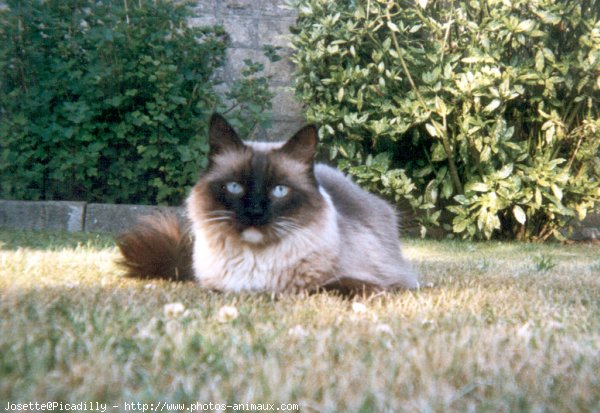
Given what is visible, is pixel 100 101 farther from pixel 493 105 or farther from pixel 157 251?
pixel 493 105

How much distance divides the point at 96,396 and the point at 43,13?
16.6 ft

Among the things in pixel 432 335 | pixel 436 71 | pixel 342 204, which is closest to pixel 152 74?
pixel 436 71

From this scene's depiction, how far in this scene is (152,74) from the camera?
5.36 meters

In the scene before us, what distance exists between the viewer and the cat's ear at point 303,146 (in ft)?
8.94

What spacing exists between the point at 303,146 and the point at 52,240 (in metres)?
2.66

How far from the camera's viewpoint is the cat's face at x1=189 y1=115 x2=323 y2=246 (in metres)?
2.56

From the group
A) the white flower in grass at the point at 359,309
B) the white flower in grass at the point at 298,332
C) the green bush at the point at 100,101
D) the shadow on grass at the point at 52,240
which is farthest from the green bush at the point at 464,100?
the white flower in grass at the point at 298,332

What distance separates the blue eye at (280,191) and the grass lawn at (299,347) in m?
0.44

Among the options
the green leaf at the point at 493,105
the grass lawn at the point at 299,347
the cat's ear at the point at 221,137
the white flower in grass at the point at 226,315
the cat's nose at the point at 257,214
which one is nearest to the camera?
the grass lawn at the point at 299,347

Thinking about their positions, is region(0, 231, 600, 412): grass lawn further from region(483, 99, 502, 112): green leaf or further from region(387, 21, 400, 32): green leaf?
region(387, 21, 400, 32): green leaf

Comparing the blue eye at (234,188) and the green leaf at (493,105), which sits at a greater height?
the green leaf at (493,105)

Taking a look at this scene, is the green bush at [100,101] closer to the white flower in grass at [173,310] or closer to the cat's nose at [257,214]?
the cat's nose at [257,214]

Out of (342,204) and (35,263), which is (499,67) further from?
(35,263)

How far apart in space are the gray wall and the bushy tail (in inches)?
119
